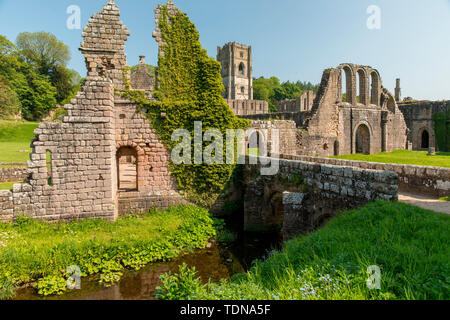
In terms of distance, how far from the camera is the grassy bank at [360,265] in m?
3.41

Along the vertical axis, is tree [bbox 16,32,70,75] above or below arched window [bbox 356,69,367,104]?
above

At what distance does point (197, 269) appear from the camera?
858 centimetres

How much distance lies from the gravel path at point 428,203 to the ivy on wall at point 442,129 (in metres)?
29.9

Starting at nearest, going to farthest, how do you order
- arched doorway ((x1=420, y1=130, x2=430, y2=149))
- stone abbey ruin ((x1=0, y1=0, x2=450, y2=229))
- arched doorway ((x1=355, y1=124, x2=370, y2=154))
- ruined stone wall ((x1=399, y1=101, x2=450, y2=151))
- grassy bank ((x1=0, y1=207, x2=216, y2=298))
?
1. grassy bank ((x1=0, y1=207, x2=216, y2=298))
2. stone abbey ruin ((x1=0, y1=0, x2=450, y2=229))
3. arched doorway ((x1=355, y1=124, x2=370, y2=154))
4. ruined stone wall ((x1=399, y1=101, x2=450, y2=151))
5. arched doorway ((x1=420, y1=130, x2=430, y2=149))

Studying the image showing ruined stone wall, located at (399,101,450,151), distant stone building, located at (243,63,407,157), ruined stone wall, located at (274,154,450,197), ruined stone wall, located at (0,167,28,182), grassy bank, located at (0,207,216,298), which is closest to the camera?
grassy bank, located at (0,207,216,298)

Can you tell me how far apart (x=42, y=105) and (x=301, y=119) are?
42.4 m

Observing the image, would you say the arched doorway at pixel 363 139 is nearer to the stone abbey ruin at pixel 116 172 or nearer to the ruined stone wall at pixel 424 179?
the stone abbey ruin at pixel 116 172

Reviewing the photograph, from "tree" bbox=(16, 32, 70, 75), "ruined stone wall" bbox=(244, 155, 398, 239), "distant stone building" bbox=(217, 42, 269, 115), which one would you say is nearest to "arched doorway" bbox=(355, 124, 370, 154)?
"ruined stone wall" bbox=(244, 155, 398, 239)

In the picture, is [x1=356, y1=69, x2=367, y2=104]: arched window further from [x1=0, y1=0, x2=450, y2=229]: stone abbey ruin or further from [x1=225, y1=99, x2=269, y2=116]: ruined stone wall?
[x1=225, y1=99, x2=269, y2=116]: ruined stone wall

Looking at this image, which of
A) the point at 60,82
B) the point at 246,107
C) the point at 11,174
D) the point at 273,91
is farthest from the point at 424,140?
the point at 273,91

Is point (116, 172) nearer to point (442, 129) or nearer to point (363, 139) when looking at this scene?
point (363, 139)

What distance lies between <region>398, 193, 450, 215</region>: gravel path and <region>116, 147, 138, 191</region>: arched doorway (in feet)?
30.6

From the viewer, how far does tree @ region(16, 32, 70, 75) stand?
52969 mm
